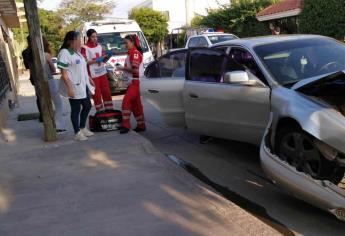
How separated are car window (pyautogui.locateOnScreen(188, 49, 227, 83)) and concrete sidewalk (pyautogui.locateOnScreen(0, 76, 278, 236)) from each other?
3.93 feet

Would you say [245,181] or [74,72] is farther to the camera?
[74,72]

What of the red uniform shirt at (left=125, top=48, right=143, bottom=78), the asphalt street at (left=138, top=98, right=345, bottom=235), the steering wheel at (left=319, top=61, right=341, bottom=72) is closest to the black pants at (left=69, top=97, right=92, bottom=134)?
the red uniform shirt at (left=125, top=48, right=143, bottom=78)

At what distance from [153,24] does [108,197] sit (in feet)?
167

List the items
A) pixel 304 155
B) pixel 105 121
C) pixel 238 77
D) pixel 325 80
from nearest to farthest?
1. pixel 304 155
2. pixel 325 80
3. pixel 238 77
4. pixel 105 121

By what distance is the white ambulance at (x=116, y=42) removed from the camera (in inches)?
615

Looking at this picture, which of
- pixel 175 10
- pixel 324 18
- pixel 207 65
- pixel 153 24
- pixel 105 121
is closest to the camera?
pixel 207 65

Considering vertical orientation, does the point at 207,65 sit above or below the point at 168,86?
above

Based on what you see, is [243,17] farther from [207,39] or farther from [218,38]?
[207,39]

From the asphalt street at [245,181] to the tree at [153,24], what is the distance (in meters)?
46.3

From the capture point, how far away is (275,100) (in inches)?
200

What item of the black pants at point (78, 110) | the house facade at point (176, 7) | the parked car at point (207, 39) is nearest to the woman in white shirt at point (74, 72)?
the black pants at point (78, 110)

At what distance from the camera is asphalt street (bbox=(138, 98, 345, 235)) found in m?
4.37

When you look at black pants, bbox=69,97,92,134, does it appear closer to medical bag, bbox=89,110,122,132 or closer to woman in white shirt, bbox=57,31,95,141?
woman in white shirt, bbox=57,31,95,141

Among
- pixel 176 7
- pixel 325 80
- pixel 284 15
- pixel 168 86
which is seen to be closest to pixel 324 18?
pixel 284 15
